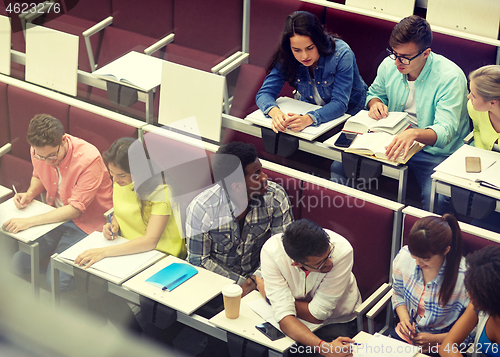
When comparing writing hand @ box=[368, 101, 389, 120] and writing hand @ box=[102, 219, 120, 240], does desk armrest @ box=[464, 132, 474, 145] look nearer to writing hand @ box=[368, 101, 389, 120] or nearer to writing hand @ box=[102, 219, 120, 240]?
writing hand @ box=[368, 101, 389, 120]

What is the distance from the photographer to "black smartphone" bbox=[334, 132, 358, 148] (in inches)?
60.7

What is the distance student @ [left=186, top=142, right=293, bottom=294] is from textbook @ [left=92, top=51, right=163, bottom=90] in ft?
2.05

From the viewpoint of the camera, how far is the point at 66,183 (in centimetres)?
149

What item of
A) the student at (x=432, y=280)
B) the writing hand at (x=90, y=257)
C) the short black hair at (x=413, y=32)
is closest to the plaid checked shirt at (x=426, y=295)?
the student at (x=432, y=280)

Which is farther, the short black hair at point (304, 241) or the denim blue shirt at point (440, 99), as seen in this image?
the denim blue shirt at point (440, 99)

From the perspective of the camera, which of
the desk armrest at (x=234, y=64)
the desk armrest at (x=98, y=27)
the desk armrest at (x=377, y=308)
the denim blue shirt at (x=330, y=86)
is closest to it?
the desk armrest at (x=377, y=308)

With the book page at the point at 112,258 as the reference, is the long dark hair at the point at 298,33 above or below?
above

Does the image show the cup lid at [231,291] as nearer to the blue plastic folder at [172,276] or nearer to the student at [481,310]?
the blue plastic folder at [172,276]

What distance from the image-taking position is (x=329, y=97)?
1.74 metres

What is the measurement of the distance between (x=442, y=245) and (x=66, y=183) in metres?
1.00

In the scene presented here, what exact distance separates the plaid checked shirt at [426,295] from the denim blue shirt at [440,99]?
451 mm

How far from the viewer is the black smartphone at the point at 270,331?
115 cm

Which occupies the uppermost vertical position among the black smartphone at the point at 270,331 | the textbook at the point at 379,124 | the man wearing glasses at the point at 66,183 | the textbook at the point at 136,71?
the textbook at the point at 136,71

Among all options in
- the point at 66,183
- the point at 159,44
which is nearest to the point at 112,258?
the point at 66,183
